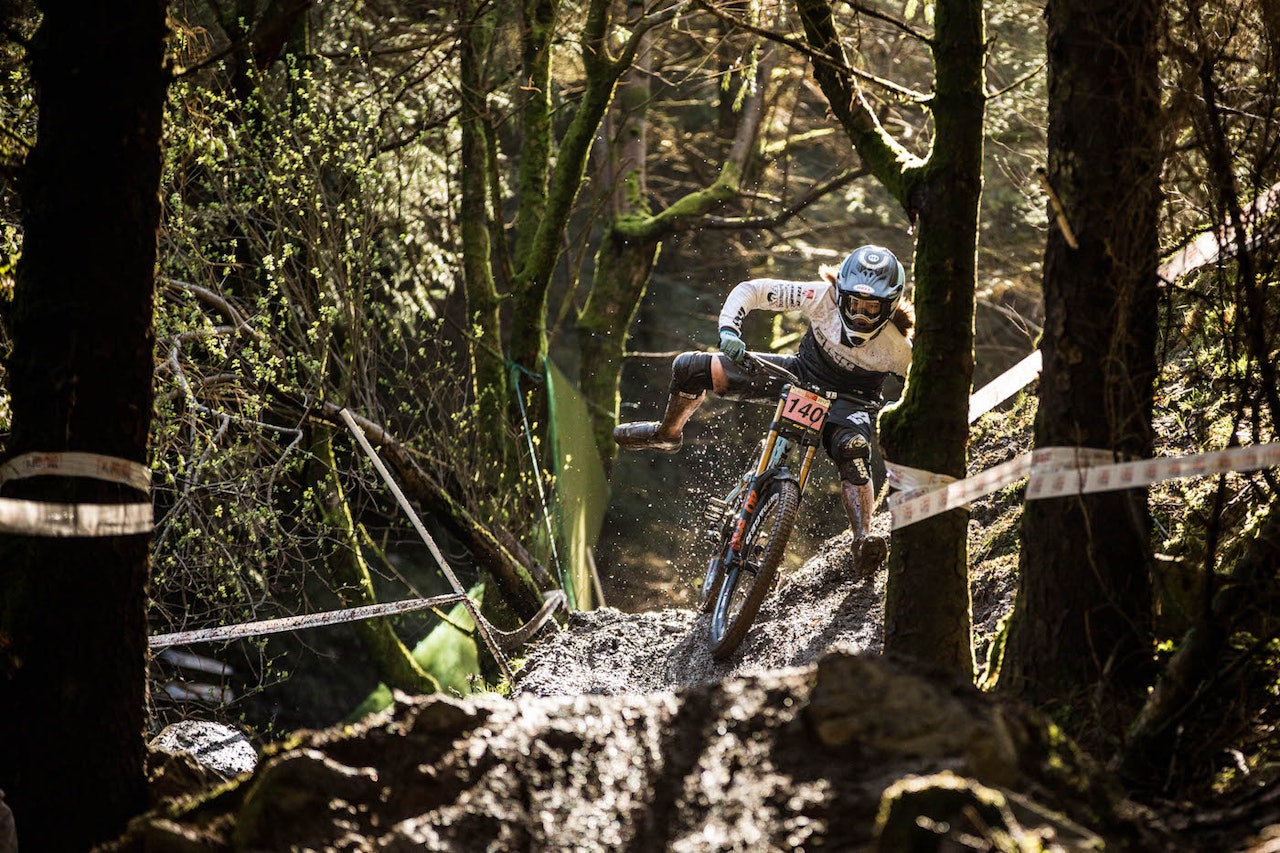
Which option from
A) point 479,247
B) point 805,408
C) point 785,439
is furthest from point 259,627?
point 479,247

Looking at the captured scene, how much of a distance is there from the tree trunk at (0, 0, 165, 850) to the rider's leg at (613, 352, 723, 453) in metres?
4.72

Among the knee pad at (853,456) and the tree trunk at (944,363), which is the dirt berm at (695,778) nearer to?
the tree trunk at (944,363)

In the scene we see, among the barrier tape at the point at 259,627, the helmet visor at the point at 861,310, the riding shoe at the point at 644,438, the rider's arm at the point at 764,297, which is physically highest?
the rider's arm at the point at 764,297

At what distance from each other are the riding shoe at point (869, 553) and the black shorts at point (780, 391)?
1.83ft

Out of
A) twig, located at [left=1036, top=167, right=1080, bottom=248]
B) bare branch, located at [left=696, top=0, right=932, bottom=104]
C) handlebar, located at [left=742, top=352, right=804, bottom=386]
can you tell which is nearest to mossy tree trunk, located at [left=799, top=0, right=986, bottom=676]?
bare branch, located at [left=696, top=0, right=932, bottom=104]

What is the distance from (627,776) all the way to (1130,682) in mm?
2040

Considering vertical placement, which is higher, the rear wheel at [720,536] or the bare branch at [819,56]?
the bare branch at [819,56]

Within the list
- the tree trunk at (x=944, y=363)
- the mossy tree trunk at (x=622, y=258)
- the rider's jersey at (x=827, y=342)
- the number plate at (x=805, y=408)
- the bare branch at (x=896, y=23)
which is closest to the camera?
the tree trunk at (x=944, y=363)

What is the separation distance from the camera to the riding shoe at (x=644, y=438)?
9805 millimetres

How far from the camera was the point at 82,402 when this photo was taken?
4.43m

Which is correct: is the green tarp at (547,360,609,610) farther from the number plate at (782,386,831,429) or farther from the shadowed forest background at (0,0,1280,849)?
the number plate at (782,386,831,429)

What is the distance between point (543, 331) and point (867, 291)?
594cm

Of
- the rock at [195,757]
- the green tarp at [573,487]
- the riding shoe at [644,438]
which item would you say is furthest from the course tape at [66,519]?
the green tarp at [573,487]

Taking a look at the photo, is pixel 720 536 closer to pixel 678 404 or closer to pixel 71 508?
pixel 678 404
